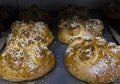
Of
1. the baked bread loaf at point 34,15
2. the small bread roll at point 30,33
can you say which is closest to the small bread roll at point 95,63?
the small bread roll at point 30,33

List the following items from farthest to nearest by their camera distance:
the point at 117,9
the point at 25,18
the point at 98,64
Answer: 1. the point at 117,9
2. the point at 25,18
3. the point at 98,64

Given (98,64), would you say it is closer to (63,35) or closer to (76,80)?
(76,80)

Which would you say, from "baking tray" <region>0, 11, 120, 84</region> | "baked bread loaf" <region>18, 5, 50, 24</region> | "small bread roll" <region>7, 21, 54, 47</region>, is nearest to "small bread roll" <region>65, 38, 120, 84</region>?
"baking tray" <region>0, 11, 120, 84</region>

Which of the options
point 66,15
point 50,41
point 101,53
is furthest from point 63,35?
point 101,53

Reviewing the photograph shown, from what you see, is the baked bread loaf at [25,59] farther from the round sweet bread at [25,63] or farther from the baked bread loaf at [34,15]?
the baked bread loaf at [34,15]

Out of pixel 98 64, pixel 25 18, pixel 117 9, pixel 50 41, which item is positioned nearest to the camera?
pixel 98 64

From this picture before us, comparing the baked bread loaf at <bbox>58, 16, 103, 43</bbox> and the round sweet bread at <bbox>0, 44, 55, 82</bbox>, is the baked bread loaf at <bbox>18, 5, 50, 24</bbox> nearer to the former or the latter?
the baked bread loaf at <bbox>58, 16, 103, 43</bbox>
